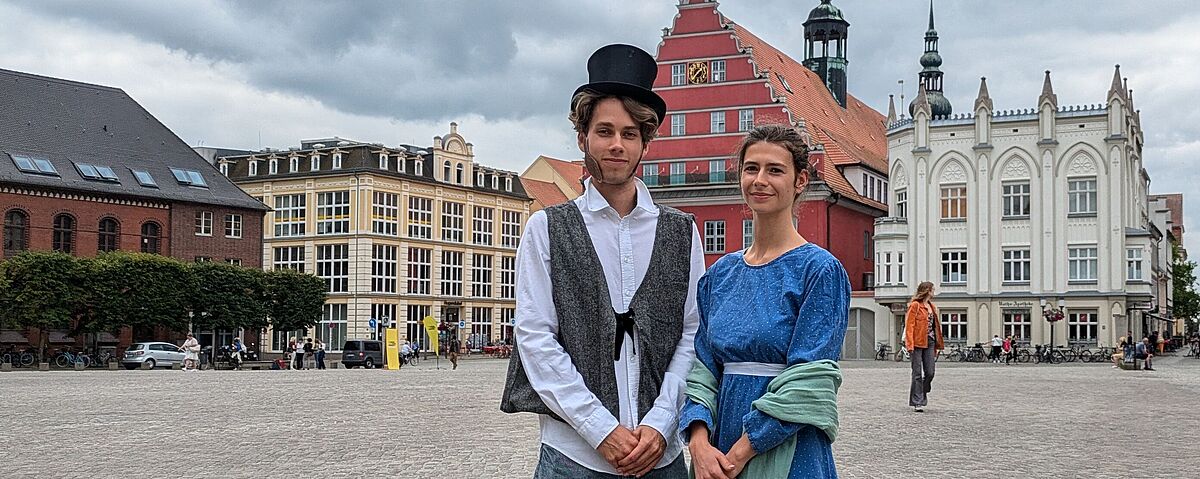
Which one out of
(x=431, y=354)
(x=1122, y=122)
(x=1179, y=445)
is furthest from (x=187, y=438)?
(x=431, y=354)

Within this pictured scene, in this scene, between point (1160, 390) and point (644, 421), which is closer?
point (644, 421)

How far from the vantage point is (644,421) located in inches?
129

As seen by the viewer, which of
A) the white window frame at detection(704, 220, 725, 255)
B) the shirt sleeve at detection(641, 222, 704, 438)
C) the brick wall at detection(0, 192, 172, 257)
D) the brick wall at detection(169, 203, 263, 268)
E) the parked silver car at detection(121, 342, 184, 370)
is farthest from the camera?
the brick wall at detection(169, 203, 263, 268)

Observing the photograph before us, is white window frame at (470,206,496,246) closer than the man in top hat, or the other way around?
the man in top hat

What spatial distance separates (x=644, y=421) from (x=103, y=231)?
1958 inches

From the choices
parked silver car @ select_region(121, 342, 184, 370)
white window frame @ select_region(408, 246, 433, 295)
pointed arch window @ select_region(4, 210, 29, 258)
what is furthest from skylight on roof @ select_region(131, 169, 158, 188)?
white window frame @ select_region(408, 246, 433, 295)

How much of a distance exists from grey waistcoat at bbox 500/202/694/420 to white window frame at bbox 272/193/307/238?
61.9 metres

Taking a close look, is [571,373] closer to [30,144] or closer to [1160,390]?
[1160,390]

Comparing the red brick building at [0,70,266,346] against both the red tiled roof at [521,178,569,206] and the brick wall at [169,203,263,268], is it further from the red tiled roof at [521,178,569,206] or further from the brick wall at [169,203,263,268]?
the red tiled roof at [521,178,569,206]

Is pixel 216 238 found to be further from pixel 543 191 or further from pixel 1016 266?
pixel 1016 266

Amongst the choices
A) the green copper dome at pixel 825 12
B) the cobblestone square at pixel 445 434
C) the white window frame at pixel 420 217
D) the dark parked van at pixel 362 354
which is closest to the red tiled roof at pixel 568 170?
the white window frame at pixel 420 217

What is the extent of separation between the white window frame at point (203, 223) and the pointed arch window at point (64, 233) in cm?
550

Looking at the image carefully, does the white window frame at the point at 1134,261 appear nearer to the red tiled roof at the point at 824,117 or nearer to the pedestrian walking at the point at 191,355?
the red tiled roof at the point at 824,117

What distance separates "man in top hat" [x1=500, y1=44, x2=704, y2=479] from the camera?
327 cm
